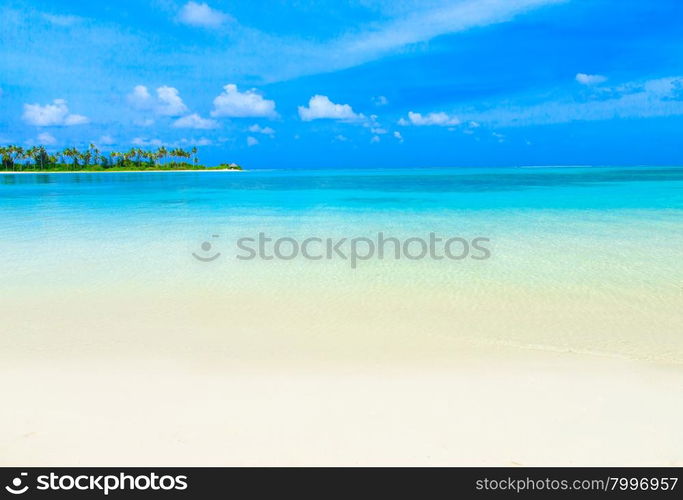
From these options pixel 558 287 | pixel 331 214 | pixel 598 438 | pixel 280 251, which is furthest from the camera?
pixel 331 214

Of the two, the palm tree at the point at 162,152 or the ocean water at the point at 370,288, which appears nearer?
the ocean water at the point at 370,288

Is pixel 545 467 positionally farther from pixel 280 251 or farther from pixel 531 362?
pixel 280 251

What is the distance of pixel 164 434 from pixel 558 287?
186 inches

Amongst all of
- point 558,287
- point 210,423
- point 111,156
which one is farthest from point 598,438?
point 111,156

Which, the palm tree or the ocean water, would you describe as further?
the palm tree

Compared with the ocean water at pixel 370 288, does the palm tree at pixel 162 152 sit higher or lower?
higher

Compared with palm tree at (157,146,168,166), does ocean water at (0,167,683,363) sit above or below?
below

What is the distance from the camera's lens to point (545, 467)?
7.30 feet

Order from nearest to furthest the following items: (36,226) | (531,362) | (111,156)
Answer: (531,362)
(36,226)
(111,156)

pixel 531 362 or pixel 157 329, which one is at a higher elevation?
pixel 157 329

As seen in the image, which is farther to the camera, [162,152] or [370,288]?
[162,152]
